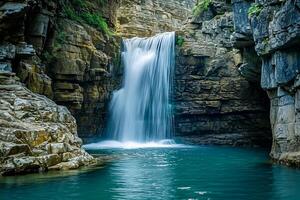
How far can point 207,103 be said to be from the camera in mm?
30906

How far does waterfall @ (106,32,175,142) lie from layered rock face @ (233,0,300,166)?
40.0ft

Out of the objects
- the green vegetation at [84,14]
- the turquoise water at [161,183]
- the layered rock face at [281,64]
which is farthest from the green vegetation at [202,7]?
the turquoise water at [161,183]

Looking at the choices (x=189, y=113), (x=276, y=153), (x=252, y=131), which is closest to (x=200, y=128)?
(x=189, y=113)

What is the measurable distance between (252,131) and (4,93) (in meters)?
20.5

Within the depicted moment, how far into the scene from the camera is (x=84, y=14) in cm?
3072

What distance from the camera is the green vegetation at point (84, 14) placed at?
29469mm

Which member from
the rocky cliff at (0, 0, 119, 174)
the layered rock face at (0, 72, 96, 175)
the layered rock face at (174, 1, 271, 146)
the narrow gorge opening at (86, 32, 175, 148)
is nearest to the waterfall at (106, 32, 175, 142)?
the narrow gorge opening at (86, 32, 175, 148)

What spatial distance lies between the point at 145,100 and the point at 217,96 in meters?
5.83

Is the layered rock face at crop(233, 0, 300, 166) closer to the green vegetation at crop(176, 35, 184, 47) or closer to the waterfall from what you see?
the green vegetation at crop(176, 35, 184, 47)

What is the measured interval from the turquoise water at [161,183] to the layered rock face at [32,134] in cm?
81

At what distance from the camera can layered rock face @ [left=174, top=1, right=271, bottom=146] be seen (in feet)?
101

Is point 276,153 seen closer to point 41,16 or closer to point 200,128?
point 200,128

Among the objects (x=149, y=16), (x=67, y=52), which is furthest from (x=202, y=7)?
(x=149, y=16)

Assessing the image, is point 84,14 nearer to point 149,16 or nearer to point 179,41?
point 179,41
